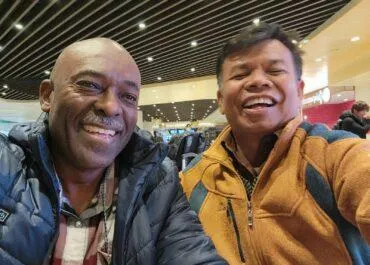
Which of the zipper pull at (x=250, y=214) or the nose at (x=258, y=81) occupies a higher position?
the nose at (x=258, y=81)

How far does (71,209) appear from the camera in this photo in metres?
1.12

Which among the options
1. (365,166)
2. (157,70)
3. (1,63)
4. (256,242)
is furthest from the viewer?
(157,70)

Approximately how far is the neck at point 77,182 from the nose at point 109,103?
222 mm

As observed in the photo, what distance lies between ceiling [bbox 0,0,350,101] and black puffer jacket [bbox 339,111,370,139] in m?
2.82

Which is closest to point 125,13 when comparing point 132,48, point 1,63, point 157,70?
point 132,48

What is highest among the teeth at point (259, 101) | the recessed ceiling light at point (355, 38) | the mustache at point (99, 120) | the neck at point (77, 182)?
the recessed ceiling light at point (355, 38)

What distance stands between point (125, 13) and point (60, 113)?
25.8 feet

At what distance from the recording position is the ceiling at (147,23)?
7.94 meters

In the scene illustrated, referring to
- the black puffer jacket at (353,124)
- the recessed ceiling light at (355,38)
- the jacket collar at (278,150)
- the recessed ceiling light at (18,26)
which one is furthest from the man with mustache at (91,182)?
the recessed ceiling light at (18,26)

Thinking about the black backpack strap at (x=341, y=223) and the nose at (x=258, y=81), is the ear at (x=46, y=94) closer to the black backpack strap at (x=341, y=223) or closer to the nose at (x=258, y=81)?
the nose at (x=258, y=81)

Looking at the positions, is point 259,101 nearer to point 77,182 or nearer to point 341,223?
point 341,223

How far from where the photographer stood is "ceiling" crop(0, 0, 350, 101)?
794 centimetres

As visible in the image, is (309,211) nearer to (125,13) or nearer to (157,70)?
(125,13)

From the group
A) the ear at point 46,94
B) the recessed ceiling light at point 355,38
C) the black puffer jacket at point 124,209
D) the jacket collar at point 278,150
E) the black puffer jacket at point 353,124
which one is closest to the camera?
the black puffer jacket at point 124,209
